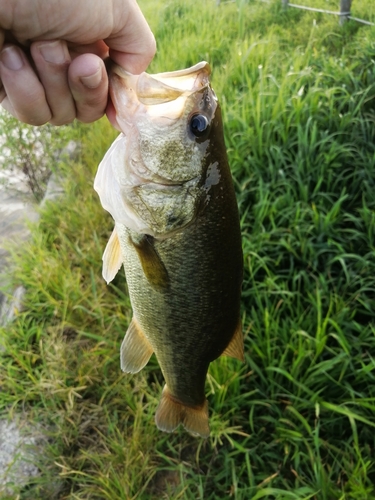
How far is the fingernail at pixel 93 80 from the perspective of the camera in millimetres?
1197

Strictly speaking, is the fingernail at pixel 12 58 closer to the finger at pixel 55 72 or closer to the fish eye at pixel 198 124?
the finger at pixel 55 72

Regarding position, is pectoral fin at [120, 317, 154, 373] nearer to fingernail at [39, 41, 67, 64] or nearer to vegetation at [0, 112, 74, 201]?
fingernail at [39, 41, 67, 64]

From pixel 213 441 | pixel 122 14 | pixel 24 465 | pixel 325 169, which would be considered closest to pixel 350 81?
pixel 325 169

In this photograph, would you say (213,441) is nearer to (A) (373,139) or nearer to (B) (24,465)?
(B) (24,465)

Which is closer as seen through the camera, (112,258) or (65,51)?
(65,51)

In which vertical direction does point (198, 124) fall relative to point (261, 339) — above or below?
above

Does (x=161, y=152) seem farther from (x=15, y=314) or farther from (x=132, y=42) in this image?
(x=15, y=314)

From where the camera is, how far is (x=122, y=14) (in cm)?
130

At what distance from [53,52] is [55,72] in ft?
0.19

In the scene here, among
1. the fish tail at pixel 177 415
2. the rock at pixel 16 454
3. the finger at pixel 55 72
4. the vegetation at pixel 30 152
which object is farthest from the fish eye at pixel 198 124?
the vegetation at pixel 30 152

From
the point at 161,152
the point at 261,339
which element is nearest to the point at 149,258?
the point at 161,152

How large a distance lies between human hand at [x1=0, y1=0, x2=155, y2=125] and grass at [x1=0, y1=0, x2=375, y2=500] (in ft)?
4.69

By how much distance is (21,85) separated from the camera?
1.28 m

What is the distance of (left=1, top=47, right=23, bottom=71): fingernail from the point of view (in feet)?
4.01
